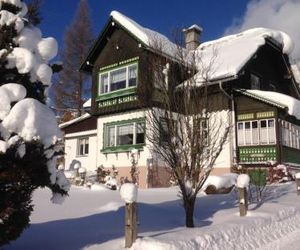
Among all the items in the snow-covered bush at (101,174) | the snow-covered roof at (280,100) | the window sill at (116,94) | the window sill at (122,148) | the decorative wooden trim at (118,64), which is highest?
the decorative wooden trim at (118,64)

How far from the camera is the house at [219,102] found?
19.3 meters

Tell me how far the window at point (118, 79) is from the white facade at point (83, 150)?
3.16 m

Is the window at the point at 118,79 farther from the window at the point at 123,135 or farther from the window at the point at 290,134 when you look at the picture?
the window at the point at 290,134

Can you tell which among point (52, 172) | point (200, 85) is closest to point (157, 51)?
point (200, 85)

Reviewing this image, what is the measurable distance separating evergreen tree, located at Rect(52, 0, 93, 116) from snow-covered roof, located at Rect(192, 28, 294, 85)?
53.8ft

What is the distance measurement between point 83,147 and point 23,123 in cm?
2034

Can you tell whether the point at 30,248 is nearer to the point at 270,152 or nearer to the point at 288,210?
the point at 288,210

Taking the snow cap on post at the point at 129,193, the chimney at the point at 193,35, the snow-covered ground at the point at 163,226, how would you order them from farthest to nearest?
the chimney at the point at 193,35 < the snow-covered ground at the point at 163,226 < the snow cap on post at the point at 129,193

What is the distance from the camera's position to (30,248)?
6.38 metres

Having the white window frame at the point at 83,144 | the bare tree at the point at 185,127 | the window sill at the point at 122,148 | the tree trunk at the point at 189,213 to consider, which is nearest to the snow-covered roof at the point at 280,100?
the window sill at the point at 122,148

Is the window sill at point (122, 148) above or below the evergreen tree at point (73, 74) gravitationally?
below

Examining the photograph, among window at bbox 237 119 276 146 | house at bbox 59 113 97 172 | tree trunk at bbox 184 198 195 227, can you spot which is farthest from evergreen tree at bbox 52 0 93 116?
tree trunk at bbox 184 198 195 227

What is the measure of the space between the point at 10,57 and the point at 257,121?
15.9 meters

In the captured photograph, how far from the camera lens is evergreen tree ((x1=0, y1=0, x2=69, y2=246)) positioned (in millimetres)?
5273
